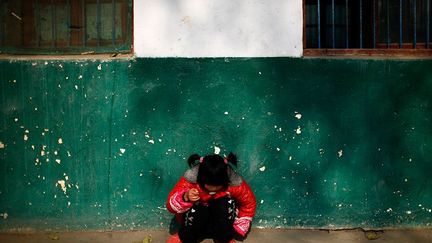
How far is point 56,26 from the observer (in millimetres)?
3920

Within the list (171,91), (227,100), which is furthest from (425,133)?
(171,91)

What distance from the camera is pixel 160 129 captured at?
3.80 meters

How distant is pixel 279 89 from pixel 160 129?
40.1 inches

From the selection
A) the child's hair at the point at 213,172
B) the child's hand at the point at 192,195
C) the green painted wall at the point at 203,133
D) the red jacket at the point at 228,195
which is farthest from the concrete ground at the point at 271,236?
the child's hair at the point at 213,172

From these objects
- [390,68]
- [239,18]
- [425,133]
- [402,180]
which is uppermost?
[239,18]

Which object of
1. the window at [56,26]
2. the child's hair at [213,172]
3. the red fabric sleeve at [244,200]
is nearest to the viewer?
the child's hair at [213,172]

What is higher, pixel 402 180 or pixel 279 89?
pixel 279 89

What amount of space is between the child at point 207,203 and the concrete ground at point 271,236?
1.24 feet

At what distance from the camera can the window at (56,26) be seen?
153 inches

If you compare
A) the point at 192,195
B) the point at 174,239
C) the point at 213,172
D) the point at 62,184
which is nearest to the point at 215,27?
the point at 213,172

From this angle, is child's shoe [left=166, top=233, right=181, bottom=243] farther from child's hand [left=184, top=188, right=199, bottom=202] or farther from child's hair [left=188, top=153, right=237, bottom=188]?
child's hair [left=188, top=153, right=237, bottom=188]

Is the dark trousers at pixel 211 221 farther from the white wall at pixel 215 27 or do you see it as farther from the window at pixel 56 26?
A: the window at pixel 56 26

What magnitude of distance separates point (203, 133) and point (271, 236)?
1000 mm

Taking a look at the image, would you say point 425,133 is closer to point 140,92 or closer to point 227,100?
point 227,100
